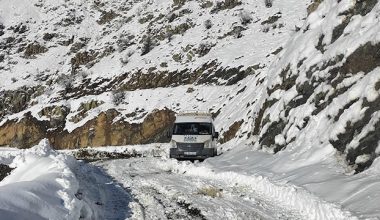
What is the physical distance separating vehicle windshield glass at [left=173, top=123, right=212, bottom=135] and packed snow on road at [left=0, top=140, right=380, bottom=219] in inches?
151

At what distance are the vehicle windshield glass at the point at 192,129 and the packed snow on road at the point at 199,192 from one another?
3.84 m

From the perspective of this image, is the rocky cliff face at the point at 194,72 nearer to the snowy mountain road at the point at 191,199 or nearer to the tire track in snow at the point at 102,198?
the snowy mountain road at the point at 191,199

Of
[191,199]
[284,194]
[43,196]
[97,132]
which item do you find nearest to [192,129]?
[191,199]

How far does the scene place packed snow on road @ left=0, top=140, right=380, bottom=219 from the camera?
28.9 ft

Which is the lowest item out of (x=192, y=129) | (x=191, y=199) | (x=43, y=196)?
(x=191, y=199)

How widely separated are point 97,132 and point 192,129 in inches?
768

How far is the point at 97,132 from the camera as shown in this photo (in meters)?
39.1

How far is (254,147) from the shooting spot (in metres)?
19.8

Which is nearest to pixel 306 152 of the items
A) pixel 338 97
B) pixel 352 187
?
pixel 338 97

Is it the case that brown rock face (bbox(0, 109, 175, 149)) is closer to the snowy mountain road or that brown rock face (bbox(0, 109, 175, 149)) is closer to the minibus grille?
the minibus grille

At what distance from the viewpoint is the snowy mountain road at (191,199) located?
10.3 meters

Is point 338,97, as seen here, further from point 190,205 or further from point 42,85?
point 42,85

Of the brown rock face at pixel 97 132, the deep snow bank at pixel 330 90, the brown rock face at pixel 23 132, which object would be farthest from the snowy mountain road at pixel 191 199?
the brown rock face at pixel 23 132

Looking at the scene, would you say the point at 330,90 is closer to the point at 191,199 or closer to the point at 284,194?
the point at 284,194
